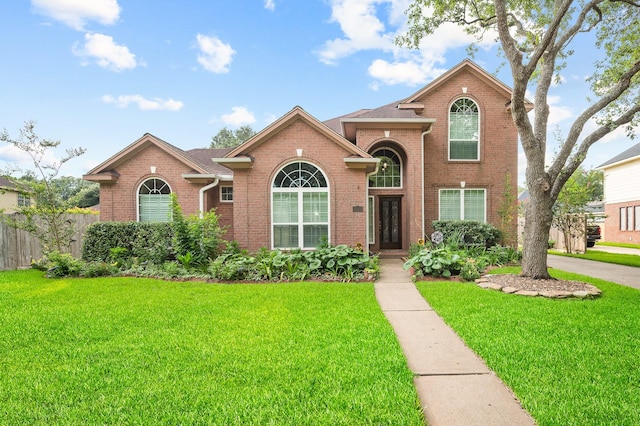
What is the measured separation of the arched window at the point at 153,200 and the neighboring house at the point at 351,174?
0.04 meters

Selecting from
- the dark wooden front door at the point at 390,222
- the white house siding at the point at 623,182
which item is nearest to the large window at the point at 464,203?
the dark wooden front door at the point at 390,222

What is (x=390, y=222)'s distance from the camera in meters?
13.9

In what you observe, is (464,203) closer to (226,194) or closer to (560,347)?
(226,194)

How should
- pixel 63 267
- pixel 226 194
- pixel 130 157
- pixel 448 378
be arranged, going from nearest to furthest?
pixel 448 378, pixel 63 267, pixel 130 157, pixel 226 194

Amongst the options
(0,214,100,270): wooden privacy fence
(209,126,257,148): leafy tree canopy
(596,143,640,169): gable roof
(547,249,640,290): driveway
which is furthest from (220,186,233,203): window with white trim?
(209,126,257,148): leafy tree canopy

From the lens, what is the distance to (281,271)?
29.8 ft

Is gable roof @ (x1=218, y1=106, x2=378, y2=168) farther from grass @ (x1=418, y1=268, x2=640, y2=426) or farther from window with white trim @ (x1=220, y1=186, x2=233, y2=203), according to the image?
grass @ (x1=418, y1=268, x2=640, y2=426)

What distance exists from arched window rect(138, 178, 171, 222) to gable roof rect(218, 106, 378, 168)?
347 centimetres

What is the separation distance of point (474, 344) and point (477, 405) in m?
1.47

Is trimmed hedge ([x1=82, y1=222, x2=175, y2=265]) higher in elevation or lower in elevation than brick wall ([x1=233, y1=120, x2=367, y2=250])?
lower

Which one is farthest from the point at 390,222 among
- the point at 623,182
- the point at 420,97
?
the point at 623,182

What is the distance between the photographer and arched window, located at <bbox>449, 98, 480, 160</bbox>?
13.7 m

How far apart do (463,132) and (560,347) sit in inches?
443

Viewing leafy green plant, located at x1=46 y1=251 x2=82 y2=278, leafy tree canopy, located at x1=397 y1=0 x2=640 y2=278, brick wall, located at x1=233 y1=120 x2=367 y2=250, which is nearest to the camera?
leafy tree canopy, located at x1=397 y1=0 x2=640 y2=278
